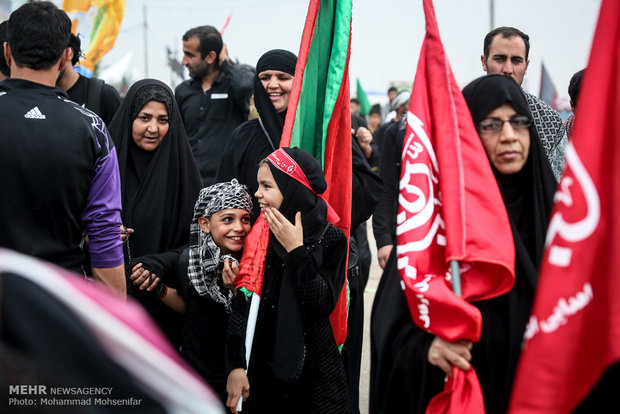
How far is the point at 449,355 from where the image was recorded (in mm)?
1889

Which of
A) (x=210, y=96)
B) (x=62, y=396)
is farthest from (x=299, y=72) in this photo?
(x=210, y=96)

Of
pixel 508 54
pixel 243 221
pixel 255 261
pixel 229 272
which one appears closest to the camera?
pixel 255 261

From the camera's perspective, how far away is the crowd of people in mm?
2084

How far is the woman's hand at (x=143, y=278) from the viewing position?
10.2 ft

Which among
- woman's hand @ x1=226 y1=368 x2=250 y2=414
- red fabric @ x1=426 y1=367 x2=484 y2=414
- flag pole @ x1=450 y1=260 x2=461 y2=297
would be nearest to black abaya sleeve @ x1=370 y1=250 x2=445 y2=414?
red fabric @ x1=426 y1=367 x2=484 y2=414

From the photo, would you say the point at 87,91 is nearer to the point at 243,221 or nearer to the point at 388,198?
the point at 243,221

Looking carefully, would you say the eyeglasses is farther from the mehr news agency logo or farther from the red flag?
the mehr news agency logo

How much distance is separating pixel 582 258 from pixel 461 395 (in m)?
0.62

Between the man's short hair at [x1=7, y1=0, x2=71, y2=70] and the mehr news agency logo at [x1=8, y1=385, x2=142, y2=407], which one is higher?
the man's short hair at [x1=7, y1=0, x2=71, y2=70]

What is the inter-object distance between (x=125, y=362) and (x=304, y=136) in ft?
7.84

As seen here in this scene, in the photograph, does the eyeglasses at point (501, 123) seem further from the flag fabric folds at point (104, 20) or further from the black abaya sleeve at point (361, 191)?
the flag fabric folds at point (104, 20)

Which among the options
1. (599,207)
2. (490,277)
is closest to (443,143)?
(490,277)

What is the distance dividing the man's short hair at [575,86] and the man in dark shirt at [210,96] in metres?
2.55

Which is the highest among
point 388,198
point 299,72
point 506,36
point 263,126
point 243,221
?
point 506,36
